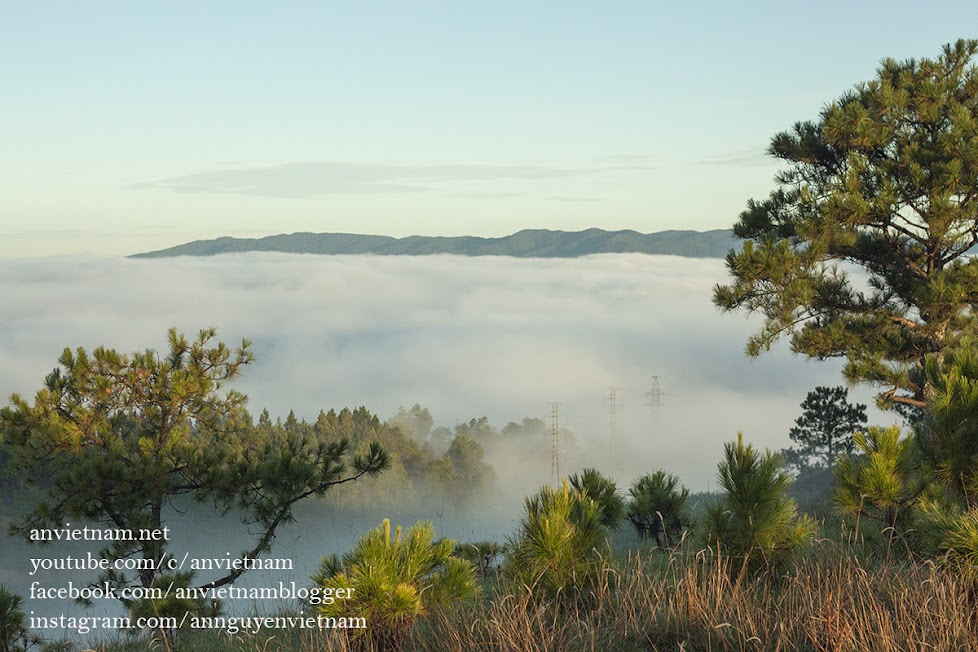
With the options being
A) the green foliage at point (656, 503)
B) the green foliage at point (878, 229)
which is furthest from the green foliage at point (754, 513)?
the green foliage at point (878, 229)

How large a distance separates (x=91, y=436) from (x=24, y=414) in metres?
0.91

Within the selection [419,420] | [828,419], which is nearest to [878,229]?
[828,419]

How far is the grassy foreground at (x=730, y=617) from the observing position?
3.65m

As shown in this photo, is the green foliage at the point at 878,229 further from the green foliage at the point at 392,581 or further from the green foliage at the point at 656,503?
the green foliage at the point at 392,581

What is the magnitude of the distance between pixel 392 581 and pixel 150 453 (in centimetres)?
841

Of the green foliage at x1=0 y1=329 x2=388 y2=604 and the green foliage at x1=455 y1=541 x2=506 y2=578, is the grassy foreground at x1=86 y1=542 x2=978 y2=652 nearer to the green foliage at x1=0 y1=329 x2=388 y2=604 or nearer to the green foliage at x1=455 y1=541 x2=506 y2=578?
the green foliage at x1=455 y1=541 x2=506 y2=578

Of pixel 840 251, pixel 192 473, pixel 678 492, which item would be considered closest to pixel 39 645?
pixel 192 473

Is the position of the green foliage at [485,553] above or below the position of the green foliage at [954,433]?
below

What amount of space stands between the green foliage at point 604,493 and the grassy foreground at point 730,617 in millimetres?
896

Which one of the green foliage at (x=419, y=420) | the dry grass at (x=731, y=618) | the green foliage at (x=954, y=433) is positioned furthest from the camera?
the green foliage at (x=419, y=420)

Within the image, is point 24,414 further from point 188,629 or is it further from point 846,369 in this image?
point 846,369

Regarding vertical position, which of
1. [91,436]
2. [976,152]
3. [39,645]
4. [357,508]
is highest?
[976,152]

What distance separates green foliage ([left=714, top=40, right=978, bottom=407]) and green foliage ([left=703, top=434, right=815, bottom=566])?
11.3 m

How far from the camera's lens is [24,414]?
12.0 m
